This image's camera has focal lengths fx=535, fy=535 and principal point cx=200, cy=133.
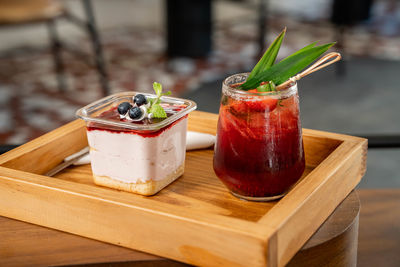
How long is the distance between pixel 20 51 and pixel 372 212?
13.3 ft

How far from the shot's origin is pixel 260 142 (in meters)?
0.71

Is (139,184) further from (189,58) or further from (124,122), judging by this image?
(189,58)

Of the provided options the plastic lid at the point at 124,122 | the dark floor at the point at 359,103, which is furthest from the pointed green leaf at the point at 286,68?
the dark floor at the point at 359,103

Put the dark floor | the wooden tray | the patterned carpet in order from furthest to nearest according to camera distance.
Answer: the patterned carpet → the dark floor → the wooden tray

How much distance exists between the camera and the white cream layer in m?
0.74

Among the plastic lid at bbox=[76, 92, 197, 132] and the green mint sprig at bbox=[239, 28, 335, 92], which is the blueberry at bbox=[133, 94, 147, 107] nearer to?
the plastic lid at bbox=[76, 92, 197, 132]

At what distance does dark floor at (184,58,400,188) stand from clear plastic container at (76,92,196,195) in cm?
115

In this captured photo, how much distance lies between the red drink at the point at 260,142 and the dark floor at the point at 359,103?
119 centimetres

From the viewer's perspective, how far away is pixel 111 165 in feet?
2.53

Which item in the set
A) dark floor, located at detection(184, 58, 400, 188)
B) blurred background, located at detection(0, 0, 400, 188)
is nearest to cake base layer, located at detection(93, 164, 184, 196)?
blurred background, located at detection(0, 0, 400, 188)

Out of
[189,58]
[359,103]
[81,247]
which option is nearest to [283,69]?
[81,247]

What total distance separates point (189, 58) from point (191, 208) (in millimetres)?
3462

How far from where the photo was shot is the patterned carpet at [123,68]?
306cm

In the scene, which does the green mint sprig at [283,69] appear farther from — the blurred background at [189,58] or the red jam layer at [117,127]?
the blurred background at [189,58]
